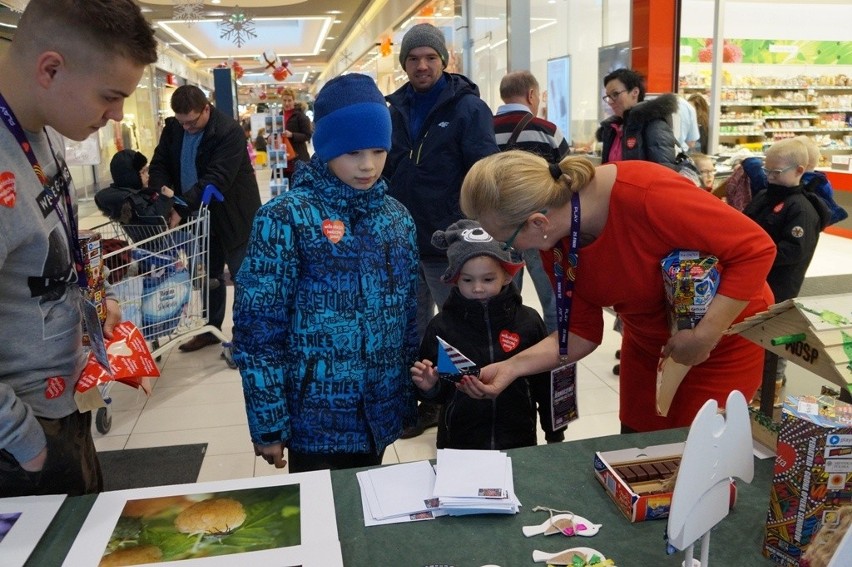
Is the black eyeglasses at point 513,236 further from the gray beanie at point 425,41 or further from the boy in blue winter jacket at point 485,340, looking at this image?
the gray beanie at point 425,41

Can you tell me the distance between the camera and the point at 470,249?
78.7 inches

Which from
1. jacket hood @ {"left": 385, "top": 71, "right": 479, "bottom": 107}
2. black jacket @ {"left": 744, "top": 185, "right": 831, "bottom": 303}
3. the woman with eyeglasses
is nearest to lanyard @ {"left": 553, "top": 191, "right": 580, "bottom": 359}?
the woman with eyeglasses

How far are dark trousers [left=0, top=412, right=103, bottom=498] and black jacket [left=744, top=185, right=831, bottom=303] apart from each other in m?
3.03

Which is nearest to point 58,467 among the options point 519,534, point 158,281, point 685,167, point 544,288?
point 519,534

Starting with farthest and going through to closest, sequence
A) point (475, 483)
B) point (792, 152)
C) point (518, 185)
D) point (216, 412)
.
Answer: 1. point (216, 412)
2. point (792, 152)
3. point (518, 185)
4. point (475, 483)

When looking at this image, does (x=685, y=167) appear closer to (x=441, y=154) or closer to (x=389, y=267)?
(x=441, y=154)

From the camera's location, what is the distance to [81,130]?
1255mm

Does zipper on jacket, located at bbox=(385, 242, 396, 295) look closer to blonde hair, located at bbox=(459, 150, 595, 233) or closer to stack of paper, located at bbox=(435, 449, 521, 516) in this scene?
blonde hair, located at bbox=(459, 150, 595, 233)

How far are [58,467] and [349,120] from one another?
38.2 inches

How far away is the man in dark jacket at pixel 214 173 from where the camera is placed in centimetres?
418

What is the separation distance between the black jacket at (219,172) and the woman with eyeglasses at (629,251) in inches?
116

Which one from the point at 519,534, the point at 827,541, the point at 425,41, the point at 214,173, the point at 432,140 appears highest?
the point at 425,41

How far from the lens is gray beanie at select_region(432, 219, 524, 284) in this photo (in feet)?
6.53

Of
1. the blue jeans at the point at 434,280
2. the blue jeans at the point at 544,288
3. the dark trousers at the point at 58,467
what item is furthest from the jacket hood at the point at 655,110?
the dark trousers at the point at 58,467
